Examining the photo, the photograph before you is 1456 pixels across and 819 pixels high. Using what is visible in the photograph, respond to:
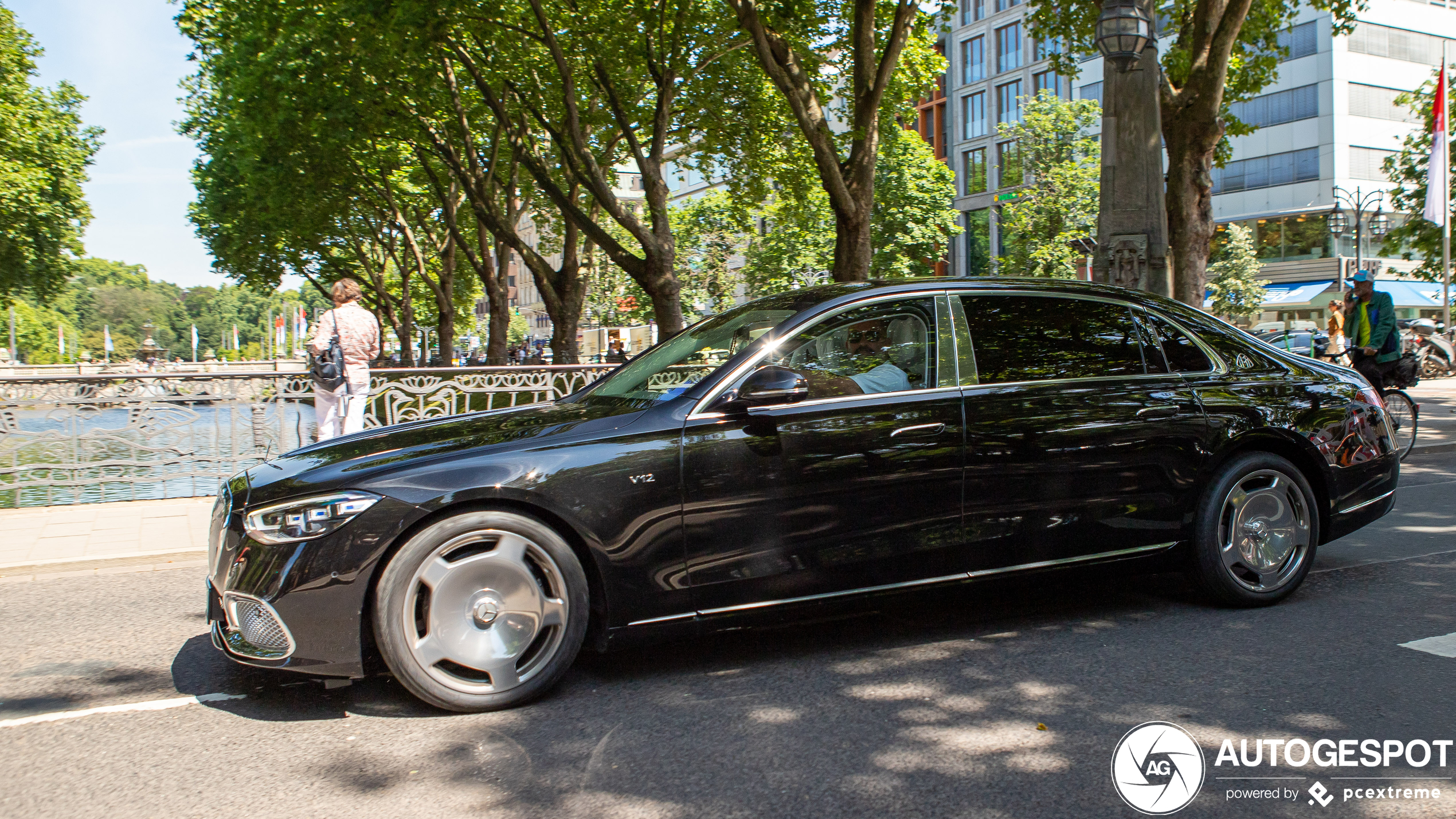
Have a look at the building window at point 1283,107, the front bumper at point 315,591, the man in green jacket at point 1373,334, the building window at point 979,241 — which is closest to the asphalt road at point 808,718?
the front bumper at point 315,591

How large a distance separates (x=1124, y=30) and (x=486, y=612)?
807 cm

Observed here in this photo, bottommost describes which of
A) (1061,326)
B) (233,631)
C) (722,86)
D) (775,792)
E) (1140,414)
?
(775,792)

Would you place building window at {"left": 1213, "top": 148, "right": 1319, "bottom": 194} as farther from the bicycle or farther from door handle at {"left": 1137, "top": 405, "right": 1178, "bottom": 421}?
door handle at {"left": 1137, "top": 405, "right": 1178, "bottom": 421}

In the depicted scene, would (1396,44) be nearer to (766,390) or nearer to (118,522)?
(118,522)

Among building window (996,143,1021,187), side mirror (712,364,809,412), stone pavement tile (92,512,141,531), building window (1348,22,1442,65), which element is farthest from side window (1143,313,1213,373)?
building window (1348,22,1442,65)

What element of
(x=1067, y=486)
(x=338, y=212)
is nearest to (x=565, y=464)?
(x=1067, y=486)

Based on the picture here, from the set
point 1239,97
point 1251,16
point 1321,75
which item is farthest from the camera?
point 1321,75

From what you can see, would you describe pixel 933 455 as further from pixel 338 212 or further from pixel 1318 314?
pixel 1318 314

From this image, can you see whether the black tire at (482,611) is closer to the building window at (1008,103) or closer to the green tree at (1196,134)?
the green tree at (1196,134)

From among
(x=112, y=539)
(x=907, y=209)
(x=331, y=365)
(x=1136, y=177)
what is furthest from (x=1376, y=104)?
(x=112, y=539)

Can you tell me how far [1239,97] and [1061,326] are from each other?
16.7 m

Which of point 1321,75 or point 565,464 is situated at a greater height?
point 1321,75

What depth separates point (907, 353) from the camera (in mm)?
4496

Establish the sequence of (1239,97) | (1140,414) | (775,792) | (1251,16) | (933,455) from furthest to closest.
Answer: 1. (1239,97)
2. (1251,16)
3. (1140,414)
4. (933,455)
5. (775,792)
